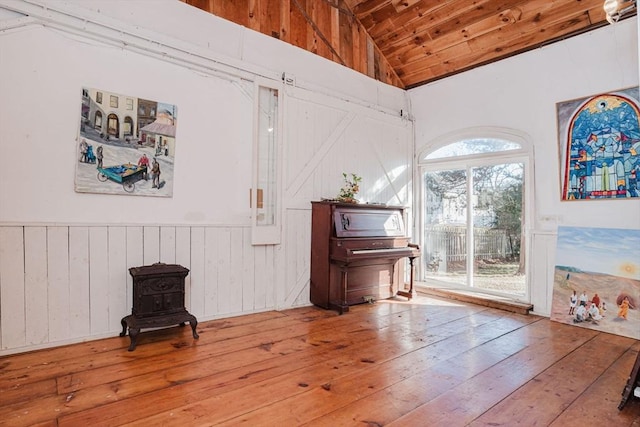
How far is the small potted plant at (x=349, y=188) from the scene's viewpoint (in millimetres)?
4488

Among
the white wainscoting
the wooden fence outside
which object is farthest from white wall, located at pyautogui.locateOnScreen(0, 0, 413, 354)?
the wooden fence outside

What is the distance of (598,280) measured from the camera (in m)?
3.64

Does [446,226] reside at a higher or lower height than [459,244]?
higher

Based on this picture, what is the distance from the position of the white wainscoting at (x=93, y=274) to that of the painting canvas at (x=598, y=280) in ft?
11.2

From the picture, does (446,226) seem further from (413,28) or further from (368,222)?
(413,28)

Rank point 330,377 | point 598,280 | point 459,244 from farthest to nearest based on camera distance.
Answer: point 459,244
point 598,280
point 330,377

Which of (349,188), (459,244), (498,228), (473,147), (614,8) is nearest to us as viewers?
(614,8)

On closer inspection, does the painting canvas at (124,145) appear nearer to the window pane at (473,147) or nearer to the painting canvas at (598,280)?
the window pane at (473,147)

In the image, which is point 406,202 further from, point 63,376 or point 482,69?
point 63,376

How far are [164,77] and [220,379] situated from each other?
2730 mm

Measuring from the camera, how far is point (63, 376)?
93.9 inches

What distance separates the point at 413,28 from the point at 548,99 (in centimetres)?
193

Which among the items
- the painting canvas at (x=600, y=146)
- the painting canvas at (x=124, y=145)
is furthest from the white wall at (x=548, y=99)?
the painting canvas at (x=124, y=145)

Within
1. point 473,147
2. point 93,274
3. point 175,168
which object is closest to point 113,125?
point 175,168
